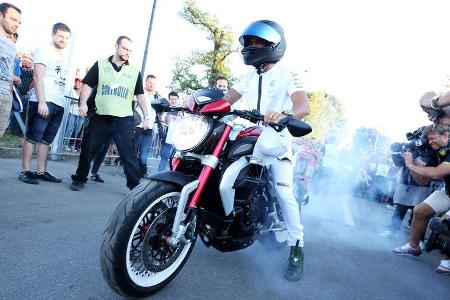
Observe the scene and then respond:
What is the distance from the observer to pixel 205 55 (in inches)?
1030

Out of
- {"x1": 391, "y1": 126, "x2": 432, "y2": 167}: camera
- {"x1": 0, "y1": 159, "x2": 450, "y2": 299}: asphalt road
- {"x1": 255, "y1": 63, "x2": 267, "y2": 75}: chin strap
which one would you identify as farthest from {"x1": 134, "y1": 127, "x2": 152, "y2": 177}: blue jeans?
{"x1": 255, "y1": 63, "x2": 267, "y2": 75}: chin strap

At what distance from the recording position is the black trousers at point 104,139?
5.22m

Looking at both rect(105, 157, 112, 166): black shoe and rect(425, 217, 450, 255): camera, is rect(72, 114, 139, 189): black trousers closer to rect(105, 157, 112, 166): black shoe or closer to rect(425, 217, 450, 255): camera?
rect(105, 157, 112, 166): black shoe

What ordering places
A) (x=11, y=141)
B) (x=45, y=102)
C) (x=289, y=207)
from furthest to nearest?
(x=11, y=141), (x=45, y=102), (x=289, y=207)

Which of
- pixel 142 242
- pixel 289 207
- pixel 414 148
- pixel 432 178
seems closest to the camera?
pixel 142 242

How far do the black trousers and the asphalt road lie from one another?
14.2 inches

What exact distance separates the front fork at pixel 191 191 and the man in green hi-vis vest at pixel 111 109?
10.2 feet

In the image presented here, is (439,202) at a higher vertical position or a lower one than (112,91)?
lower

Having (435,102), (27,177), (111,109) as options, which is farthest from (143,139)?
(435,102)

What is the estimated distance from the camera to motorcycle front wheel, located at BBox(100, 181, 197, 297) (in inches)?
82.8

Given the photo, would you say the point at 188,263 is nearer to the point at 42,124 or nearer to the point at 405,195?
the point at 42,124

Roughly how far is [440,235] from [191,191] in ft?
7.08

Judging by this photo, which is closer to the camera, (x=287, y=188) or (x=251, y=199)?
(x=251, y=199)


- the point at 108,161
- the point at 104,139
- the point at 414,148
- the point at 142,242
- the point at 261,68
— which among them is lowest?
the point at 108,161
